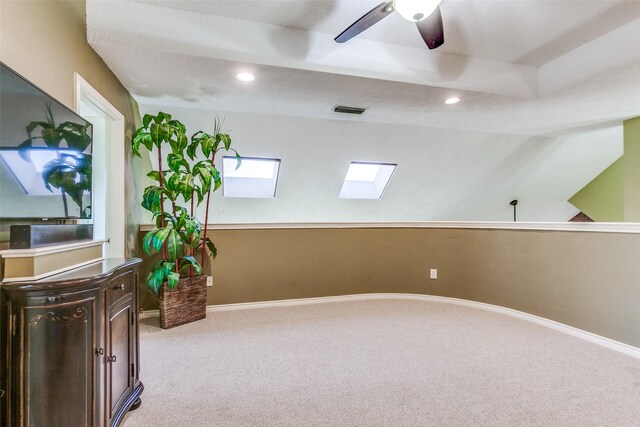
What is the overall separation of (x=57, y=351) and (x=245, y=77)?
2292 millimetres

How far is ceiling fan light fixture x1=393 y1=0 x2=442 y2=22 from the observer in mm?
1573

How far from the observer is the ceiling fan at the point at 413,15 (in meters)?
1.58

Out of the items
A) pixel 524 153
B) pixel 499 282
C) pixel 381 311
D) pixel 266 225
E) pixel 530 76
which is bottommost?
pixel 381 311

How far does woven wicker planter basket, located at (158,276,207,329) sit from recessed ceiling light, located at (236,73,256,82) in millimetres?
1941

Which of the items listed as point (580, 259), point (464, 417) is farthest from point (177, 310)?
point (580, 259)

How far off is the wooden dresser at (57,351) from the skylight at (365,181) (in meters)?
3.98

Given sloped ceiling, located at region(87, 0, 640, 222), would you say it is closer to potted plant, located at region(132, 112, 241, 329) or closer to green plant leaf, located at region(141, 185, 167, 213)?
potted plant, located at region(132, 112, 241, 329)

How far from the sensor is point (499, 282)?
3.38 m

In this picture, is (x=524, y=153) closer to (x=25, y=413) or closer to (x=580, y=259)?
(x=580, y=259)

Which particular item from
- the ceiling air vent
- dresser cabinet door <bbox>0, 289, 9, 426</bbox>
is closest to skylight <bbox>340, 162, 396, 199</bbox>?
the ceiling air vent

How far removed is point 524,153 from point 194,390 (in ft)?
18.1

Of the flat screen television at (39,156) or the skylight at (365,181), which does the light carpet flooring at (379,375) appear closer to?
the flat screen television at (39,156)

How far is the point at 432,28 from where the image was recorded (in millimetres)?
1850

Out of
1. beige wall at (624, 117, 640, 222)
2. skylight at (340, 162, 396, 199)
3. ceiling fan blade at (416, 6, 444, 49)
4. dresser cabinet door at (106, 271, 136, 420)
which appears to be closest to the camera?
dresser cabinet door at (106, 271, 136, 420)
